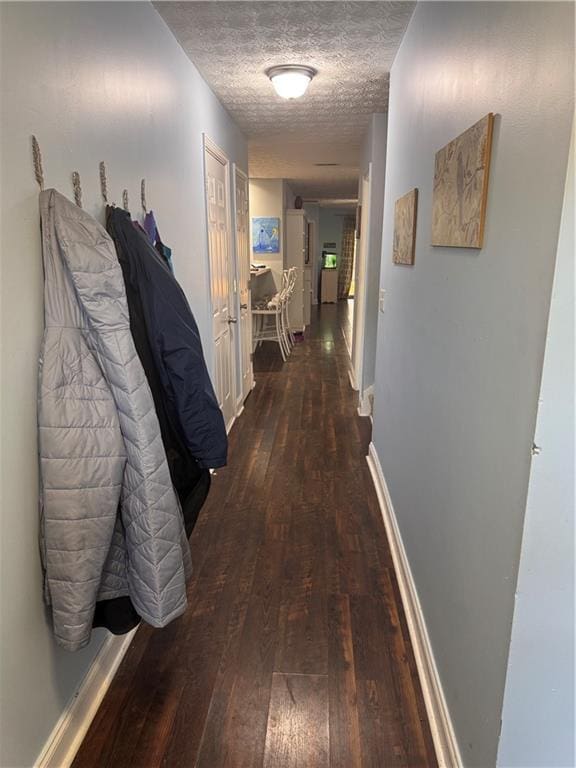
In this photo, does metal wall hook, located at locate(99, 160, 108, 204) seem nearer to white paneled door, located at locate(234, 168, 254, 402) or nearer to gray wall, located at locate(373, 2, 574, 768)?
gray wall, located at locate(373, 2, 574, 768)

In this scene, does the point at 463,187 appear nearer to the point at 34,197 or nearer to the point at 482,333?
the point at 482,333

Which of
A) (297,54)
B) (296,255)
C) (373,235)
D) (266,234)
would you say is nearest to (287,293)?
(266,234)

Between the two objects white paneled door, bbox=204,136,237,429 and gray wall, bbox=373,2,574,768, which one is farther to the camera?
white paneled door, bbox=204,136,237,429

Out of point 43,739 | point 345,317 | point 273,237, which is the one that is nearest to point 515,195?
point 43,739

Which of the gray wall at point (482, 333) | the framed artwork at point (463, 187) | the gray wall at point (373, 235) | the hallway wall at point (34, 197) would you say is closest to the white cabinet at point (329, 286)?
the gray wall at point (373, 235)

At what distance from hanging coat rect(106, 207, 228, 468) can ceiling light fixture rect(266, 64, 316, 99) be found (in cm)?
161

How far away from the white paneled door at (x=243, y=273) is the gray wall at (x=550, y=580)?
3.54 m

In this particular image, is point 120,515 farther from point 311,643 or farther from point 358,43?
point 358,43

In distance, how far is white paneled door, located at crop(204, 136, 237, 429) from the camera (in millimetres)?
3268

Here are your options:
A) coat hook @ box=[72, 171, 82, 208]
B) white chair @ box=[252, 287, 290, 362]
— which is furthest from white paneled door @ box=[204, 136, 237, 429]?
white chair @ box=[252, 287, 290, 362]

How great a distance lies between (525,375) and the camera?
930 millimetres

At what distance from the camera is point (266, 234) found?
726cm

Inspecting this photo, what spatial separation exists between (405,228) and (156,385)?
1324 mm

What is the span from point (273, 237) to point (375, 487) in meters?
5.18
